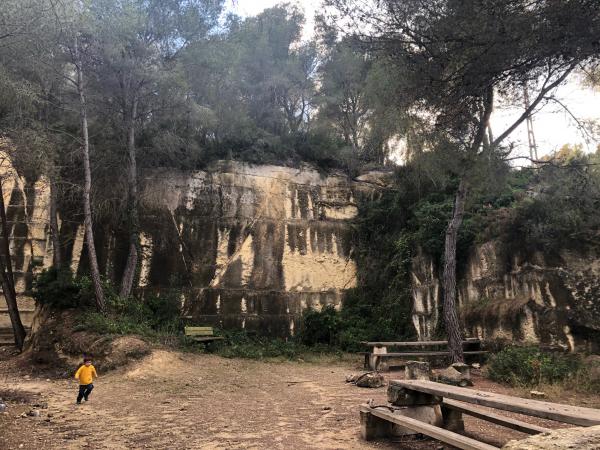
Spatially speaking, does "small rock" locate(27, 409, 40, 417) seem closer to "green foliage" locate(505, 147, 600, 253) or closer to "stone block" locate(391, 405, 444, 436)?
"stone block" locate(391, 405, 444, 436)

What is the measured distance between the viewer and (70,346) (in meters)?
12.0

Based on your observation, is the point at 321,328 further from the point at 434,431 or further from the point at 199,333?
the point at 434,431

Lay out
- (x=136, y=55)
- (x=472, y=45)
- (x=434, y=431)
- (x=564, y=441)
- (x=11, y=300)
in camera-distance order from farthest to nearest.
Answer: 1. (x=136, y=55)
2. (x=11, y=300)
3. (x=472, y=45)
4. (x=434, y=431)
5. (x=564, y=441)

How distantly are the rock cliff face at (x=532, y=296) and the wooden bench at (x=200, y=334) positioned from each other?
22.8ft

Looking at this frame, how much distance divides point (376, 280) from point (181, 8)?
12.2 m

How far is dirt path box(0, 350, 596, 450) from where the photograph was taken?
5.40 meters

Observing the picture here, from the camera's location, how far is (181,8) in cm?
1631

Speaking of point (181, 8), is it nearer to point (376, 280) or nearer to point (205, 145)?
point (205, 145)

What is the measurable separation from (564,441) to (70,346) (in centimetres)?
1216

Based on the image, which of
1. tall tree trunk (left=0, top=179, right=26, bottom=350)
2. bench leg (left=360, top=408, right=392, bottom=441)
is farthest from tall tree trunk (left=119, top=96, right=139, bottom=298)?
bench leg (left=360, top=408, right=392, bottom=441)

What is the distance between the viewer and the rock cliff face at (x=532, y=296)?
32.1ft

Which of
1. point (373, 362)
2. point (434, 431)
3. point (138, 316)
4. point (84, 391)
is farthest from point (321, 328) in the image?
point (434, 431)

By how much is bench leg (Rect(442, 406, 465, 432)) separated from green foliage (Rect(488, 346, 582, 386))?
3648 mm

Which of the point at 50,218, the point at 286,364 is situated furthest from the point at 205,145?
the point at 286,364
